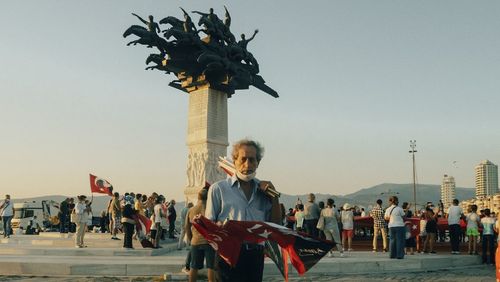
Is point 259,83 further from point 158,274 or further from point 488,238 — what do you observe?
point 158,274

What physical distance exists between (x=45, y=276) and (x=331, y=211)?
742 cm

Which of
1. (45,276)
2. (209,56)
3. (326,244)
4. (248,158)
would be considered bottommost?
(45,276)

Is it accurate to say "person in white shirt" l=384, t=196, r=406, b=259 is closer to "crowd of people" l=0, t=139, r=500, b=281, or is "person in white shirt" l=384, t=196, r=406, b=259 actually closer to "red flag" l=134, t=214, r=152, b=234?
"crowd of people" l=0, t=139, r=500, b=281

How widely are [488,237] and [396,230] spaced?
3.39m

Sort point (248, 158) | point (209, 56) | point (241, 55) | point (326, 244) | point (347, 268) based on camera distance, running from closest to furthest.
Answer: point (248, 158) < point (326, 244) < point (347, 268) < point (209, 56) < point (241, 55)

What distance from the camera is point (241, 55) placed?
76.9ft

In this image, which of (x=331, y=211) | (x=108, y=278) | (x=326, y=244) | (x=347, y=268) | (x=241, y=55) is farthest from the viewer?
(x=241, y=55)

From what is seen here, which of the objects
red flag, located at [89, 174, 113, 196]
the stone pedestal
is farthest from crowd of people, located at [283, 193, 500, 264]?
red flag, located at [89, 174, 113, 196]

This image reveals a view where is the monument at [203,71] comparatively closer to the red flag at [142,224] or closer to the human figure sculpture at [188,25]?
the human figure sculpture at [188,25]

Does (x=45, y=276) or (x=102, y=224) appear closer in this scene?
(x=45, y=276)

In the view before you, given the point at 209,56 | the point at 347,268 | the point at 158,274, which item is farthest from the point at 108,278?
the point at 209,56

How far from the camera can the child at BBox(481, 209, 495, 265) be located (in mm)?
14585

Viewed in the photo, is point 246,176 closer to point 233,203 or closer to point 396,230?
point 233,203

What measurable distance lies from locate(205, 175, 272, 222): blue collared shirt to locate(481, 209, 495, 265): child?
503 inches
